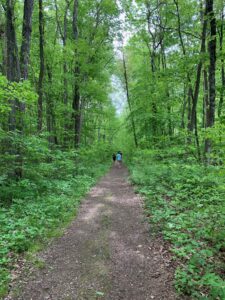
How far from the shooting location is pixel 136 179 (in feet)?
36.8

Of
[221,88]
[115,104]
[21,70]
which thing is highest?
[115,104]

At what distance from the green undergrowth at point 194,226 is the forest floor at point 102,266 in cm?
27

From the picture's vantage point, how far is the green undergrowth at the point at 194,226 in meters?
3.19

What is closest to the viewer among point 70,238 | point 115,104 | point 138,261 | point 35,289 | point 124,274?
point 35,289

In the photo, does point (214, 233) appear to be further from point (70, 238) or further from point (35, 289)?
point (35, 289)

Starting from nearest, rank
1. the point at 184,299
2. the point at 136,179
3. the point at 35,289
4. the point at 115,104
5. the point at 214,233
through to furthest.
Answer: the point at 184,299, the point at 35,289, the point at 214,233, the point at 136,179, the point at 115,104

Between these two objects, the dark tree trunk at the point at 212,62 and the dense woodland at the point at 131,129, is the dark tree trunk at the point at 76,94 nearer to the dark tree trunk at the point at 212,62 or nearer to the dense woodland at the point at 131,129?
the dense woodland at the point at 131,129

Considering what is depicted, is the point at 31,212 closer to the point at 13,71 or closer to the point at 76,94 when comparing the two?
the point at 13,71

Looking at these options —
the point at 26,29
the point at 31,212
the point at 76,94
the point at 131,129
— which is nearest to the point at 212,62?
the point at 26,29

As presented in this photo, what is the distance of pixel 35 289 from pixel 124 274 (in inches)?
55.1

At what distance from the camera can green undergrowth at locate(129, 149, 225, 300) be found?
3186mm

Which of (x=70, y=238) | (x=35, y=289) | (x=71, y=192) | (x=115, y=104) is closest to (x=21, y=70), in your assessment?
(x=71, y=192)

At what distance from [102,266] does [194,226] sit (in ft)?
7.74

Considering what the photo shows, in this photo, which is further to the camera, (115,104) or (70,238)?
(115,104)
